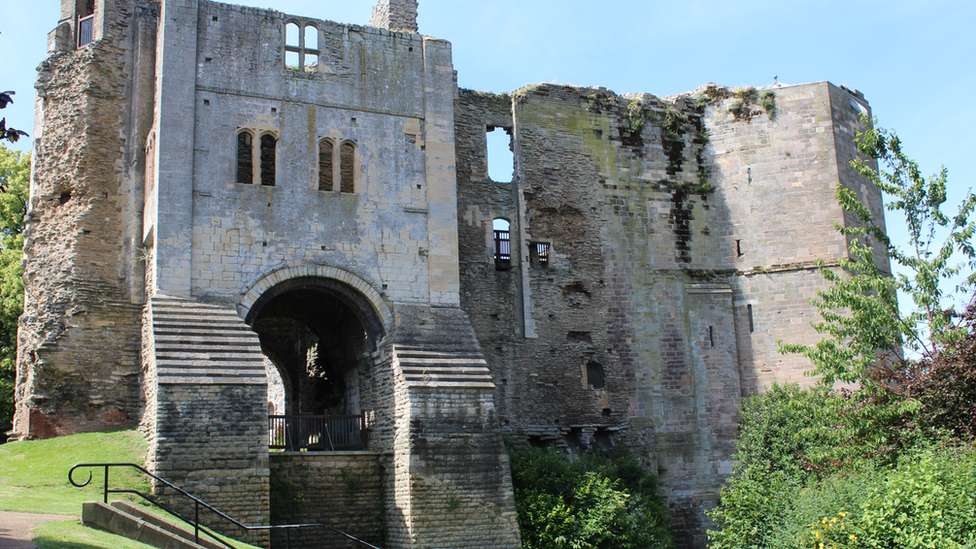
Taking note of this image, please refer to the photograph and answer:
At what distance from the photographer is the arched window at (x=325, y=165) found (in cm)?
1830

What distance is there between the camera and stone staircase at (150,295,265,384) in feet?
48.9

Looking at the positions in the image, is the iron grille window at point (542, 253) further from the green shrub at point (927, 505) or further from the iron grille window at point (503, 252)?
the green shrub at point (927, 505)

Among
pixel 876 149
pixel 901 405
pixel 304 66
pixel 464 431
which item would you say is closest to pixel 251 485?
pixel 464 431

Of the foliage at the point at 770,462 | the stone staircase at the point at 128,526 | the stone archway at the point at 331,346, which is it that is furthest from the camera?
the stone archway at the point at 331,346

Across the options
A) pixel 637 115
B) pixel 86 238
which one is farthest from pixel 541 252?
pixel 86 238

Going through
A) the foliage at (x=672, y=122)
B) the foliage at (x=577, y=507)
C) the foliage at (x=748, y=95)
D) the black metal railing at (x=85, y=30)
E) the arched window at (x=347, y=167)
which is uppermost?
the black metal railing at (x=85, y=30)

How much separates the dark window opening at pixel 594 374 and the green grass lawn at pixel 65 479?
954cm

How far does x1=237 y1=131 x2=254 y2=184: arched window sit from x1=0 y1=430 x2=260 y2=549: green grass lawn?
5055mm

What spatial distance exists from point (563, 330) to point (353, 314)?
16.0ft

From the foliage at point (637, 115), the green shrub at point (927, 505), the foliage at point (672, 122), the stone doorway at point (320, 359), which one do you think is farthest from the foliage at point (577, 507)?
the foliage at point (672, 122)

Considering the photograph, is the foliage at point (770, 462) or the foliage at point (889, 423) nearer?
the foliage at point (889, 423)

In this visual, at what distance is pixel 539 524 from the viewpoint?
17.0 m

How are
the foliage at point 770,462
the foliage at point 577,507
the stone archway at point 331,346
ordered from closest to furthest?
the foliage at point 770,462, the foliage at point 577,507, the stone archway at point 331,346

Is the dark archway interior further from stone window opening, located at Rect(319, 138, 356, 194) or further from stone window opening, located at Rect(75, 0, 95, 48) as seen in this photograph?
stone window opening, located at Rect(75, 0, 95, 48)
